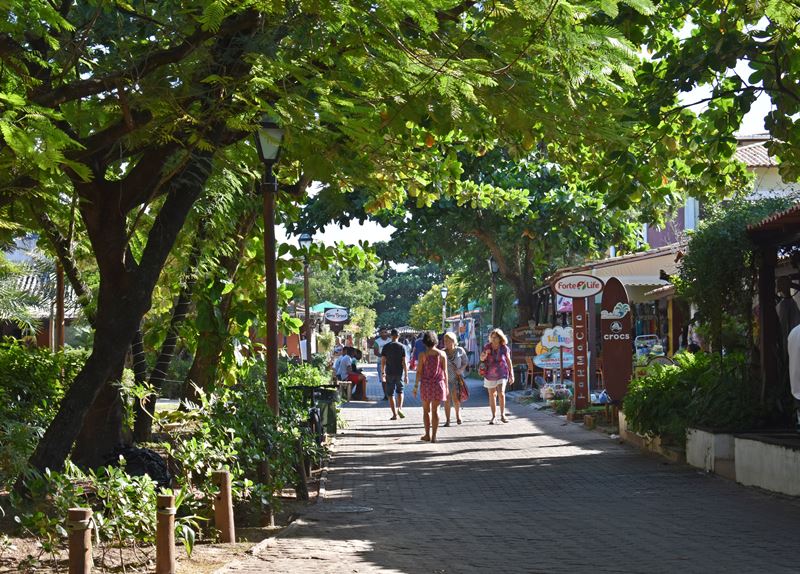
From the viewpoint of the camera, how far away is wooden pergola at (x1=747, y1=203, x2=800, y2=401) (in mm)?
13009

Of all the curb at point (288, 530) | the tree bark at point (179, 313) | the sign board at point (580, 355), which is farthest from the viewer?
the sign board at point (580, 355)

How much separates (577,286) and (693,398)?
8586mm

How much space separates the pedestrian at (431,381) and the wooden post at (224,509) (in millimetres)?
9466

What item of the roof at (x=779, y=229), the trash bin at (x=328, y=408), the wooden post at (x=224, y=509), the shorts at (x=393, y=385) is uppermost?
the roof at (x=779, y=229)

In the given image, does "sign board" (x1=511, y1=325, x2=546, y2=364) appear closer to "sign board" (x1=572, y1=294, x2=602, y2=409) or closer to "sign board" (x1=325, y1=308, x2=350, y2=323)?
"sign board" (x1=325, y1=308, x2=350, y2=323)

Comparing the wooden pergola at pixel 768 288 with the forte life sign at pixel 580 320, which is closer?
the wooden pergola at pixel 768 288

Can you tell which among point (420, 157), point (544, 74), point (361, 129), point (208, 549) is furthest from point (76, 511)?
point (420, 157)

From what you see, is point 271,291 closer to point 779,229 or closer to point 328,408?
point 328,408

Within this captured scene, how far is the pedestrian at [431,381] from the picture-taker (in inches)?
719

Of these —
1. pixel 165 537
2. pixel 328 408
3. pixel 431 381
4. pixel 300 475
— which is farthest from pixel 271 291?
pixel 431 381

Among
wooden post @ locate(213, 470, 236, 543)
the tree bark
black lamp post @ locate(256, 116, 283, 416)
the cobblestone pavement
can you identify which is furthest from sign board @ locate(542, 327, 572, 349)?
wooden post @ locate(213, 470, 236, 543)

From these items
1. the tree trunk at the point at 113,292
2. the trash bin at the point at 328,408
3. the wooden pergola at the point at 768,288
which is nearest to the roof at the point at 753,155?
the trash bin at the point at 328,408

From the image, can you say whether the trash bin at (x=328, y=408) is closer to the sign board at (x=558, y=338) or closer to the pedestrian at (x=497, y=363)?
the pedestrian at (x=497, y=363)

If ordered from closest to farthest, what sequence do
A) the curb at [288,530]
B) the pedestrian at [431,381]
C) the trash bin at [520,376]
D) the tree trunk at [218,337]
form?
the curb at [288,530]
the tree trunk at [218,337]
the pedestrian at [431,381]
the trash bin at [520,376]
